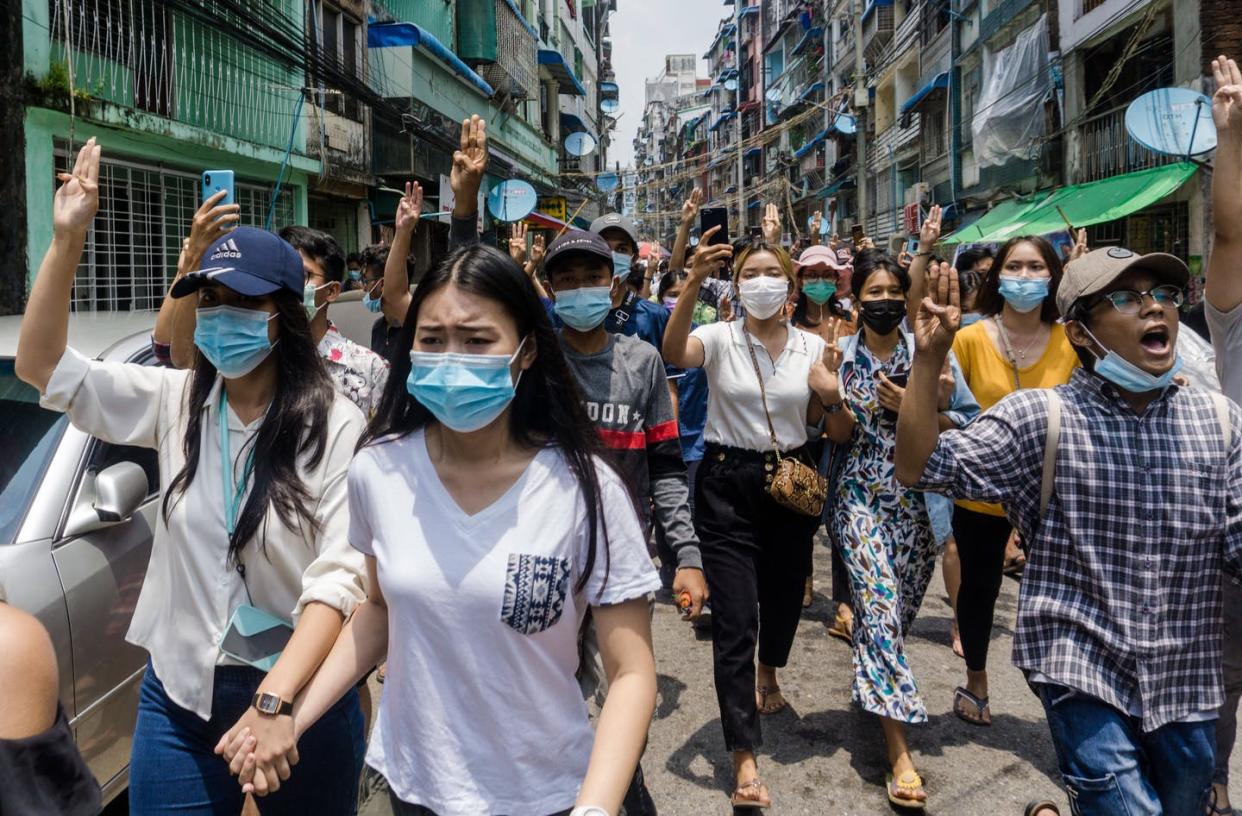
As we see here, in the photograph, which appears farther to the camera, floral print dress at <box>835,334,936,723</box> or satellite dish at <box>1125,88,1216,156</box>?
satellite dish at <box>1125,88,1216,156</box>

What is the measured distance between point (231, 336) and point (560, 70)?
3366cm

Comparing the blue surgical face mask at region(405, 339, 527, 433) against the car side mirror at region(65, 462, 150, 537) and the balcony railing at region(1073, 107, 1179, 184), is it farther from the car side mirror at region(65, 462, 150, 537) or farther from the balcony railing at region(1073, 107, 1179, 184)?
the balcony railing at region(1073, 107, 1179, 184)

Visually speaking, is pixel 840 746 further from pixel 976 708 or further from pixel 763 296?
pixel 763 296

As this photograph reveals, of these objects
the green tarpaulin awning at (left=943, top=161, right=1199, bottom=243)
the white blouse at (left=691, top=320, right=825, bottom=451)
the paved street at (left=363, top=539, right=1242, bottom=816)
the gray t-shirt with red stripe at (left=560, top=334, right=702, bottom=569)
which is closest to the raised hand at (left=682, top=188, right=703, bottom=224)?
the white blouse at (left=691, top=320, right=825, bottom=451)

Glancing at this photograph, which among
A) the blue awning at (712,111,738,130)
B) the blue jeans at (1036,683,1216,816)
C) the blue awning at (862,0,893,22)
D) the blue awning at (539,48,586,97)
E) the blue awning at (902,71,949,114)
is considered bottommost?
the blue jeans at (1036,683,1216,816)

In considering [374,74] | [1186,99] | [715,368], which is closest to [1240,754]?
[715,368]

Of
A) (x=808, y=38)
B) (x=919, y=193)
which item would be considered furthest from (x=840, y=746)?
(x=808, y=38)

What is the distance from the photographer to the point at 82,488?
9.53 ft

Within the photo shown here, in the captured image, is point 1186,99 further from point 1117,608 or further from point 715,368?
point 1117,608

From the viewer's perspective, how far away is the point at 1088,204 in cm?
1398

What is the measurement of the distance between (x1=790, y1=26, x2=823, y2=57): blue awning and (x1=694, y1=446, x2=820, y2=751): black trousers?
4136 centimetres

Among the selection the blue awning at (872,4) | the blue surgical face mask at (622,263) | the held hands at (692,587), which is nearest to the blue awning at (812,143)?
the blue awning at (872,4)

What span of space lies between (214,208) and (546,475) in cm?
147

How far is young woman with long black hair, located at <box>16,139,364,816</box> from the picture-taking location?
2115mm
